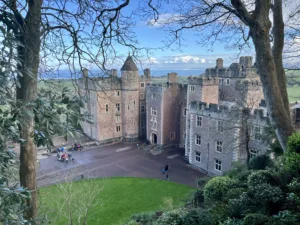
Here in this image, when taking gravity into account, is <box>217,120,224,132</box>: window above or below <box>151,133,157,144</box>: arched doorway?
above

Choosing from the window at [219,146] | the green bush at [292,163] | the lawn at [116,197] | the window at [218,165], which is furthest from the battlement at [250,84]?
the green bush at [292,163]

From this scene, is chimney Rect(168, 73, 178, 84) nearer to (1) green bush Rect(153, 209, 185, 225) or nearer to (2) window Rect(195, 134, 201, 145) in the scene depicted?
(2) window Rect(195, 134, 201, 145)

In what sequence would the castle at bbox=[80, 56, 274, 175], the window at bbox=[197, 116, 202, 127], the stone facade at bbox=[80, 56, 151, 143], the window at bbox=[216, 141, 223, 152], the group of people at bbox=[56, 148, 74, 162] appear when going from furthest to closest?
the stone facade at bbox=[80, 56, 151, 143] < the group of people at bbox=[56, 148, 74, 162] < the window at bbox=[197, 116, 202, 127] < the window at bbox=[216, 141, 223, 152] < the castle at bbox=[80, 56, 274, 175]

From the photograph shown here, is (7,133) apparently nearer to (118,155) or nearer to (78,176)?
(78,176)

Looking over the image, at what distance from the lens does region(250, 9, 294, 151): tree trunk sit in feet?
17.9

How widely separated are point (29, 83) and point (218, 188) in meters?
7.32

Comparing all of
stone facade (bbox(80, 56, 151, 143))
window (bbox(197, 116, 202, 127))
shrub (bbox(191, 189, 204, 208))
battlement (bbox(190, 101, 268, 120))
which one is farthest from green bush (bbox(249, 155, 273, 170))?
stone facade (bbox(80, 56, 151, 143))

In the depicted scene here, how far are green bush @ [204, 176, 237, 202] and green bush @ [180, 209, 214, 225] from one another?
73.0 inches

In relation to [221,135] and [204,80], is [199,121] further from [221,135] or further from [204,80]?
[204,80]

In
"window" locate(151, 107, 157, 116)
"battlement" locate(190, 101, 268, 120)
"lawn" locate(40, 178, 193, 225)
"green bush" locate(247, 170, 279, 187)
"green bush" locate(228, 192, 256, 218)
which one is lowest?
"lawn" locate(40, 178, 193, 225)

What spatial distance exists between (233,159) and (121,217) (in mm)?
8969

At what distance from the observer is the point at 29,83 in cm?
379

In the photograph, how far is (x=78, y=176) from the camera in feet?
61.6

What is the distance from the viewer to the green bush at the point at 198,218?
21.1 ft
